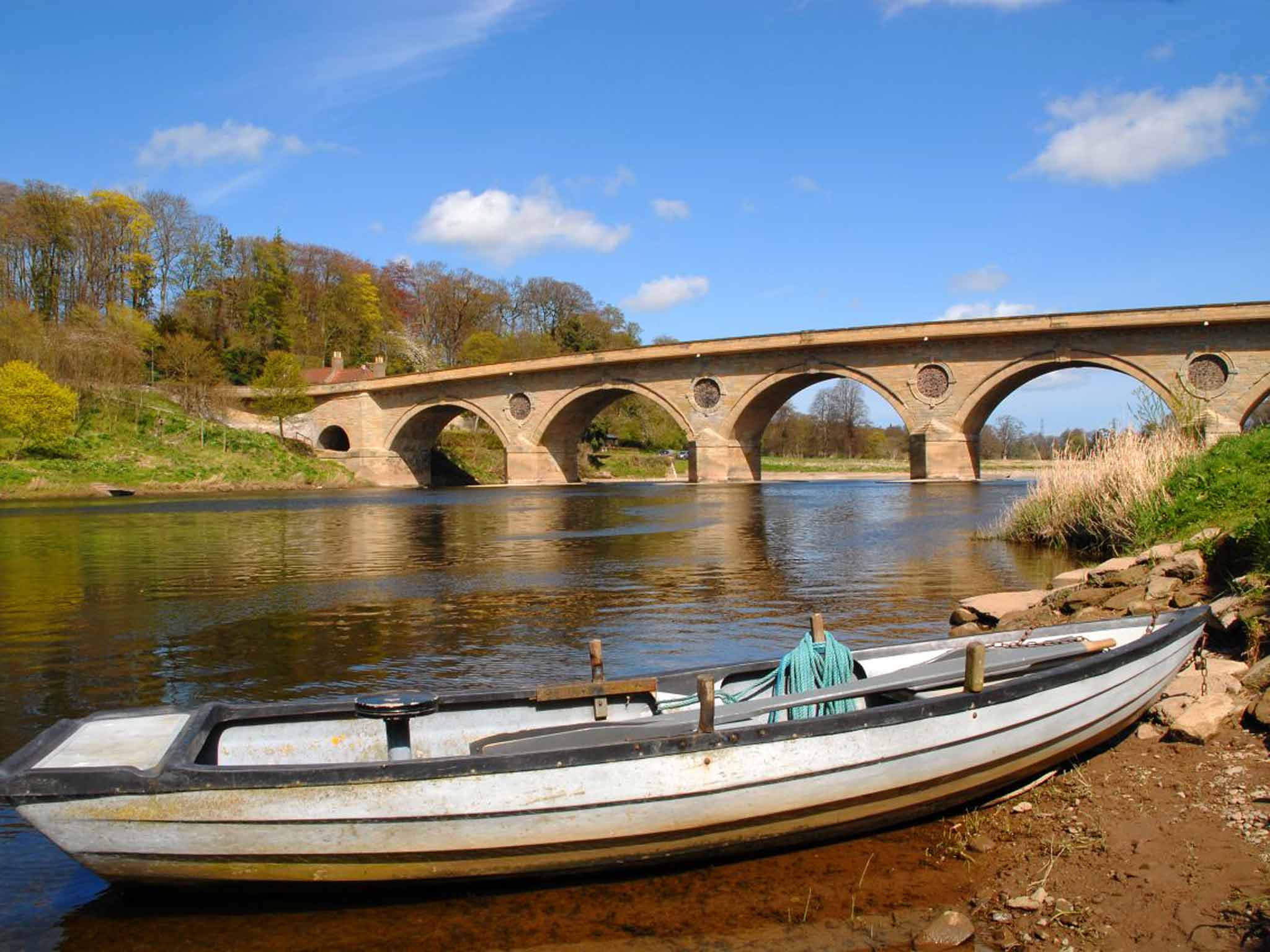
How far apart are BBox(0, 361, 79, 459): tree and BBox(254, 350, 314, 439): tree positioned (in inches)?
525

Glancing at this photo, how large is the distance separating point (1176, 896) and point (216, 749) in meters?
4.05

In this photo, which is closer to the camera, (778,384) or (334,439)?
(778,384)

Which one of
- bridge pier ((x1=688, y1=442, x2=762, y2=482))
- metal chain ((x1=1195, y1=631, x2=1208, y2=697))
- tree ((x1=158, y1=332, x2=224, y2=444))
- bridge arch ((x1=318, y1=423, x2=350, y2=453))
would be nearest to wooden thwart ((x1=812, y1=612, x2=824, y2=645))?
metal chain ((x1=1195, y1=631, x2=1208, y2=697))

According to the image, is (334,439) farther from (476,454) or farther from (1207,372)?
(1207,372)

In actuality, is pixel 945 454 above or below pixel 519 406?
below

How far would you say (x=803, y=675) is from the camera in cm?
495

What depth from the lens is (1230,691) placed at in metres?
5.28

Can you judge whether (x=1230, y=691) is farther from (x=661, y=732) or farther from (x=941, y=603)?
(x=941, y=603)

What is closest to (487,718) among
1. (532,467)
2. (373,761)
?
(373,761)

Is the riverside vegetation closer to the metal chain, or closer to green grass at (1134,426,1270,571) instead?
green grass at (1134,426,1270,571)

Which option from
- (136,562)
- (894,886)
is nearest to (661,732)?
(894,886)

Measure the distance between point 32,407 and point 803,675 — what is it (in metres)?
41.7

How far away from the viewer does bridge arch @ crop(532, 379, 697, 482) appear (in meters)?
44.8

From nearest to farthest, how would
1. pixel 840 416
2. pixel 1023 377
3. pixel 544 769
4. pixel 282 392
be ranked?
pixel 544 769
pixel 1023 377
pixel 282 392
pixel 840 416
